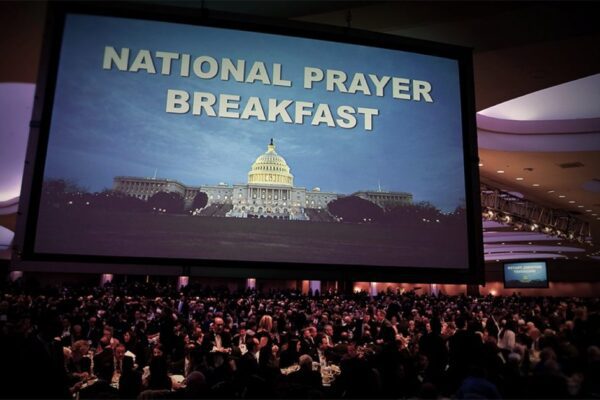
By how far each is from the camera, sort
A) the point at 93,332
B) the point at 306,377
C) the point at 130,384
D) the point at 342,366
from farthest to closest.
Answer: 1. the point at 93,332
2. the point at 306,377
3. the point at 342,366
4. the point at 130,384

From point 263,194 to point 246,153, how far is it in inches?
20.5

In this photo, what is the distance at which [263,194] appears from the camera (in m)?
5.73

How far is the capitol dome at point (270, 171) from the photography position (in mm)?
5727

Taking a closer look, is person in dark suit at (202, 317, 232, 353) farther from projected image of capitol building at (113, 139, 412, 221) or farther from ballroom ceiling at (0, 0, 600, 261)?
ballroom ceiling at (0, 0, 600, 261)

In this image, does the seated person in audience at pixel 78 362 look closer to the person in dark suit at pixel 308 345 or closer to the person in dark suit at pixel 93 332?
the person in dark suit at pixel 93 332

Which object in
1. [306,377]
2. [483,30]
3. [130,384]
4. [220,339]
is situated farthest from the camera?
[220,339]

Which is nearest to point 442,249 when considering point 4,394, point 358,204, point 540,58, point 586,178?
point 358,204

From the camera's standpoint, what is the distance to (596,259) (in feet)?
113

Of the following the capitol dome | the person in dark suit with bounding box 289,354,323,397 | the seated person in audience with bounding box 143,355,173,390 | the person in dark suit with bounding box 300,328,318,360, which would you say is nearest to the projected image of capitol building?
the capitol dome

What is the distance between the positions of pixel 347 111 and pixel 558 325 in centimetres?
327

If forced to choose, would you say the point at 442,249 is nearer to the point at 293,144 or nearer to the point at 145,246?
the point at 293,144

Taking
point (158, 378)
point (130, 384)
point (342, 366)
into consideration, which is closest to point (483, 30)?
point (342, 366)

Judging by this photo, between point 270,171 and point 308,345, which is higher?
point 270,171

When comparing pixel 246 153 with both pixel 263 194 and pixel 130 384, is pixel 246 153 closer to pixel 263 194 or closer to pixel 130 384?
pixel 263 194
